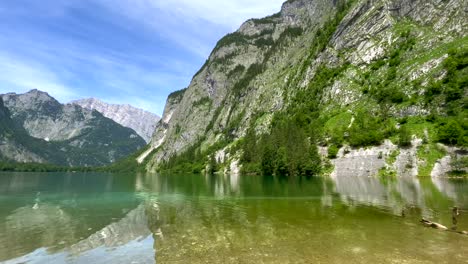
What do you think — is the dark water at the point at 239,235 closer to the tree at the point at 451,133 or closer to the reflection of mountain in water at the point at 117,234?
the reflection of mountain in water at the point at 117,234

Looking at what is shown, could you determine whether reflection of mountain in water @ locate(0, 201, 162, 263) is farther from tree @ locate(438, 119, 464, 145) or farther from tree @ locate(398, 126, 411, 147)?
tree @ locate(438, 119, 464, 145)

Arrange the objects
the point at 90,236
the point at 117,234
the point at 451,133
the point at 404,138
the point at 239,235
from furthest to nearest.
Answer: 1. the point at 404,138
2. the point at 451,133
3. the point at 117,234
4. the point at 90,236
5. the point at 239,235

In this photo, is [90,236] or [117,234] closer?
[90,236]

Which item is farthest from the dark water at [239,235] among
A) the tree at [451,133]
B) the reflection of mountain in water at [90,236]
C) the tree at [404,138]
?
the tree at [404,138]

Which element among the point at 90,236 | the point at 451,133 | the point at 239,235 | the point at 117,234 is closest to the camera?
the point at 239,235

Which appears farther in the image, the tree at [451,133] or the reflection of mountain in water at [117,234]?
the tree at [451,133]

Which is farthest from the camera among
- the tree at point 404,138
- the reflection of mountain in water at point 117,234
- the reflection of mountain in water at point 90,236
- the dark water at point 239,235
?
the tree at point 404,138

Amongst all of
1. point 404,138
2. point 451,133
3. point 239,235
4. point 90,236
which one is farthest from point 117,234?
point 404,138

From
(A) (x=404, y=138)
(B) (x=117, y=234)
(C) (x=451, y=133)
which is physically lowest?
(B) (x=117, y=234)

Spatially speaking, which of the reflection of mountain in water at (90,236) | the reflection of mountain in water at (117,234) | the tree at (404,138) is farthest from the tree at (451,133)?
the reflection of mountain in water at (117,234)

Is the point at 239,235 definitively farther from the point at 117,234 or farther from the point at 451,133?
the point at 451,133

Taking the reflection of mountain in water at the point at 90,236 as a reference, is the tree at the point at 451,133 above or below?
above

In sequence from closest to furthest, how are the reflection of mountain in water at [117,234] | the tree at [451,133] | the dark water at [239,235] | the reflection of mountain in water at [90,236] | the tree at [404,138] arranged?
1. the dark water at [239,235]
2. the reflection of mountain in water at [90,236]
3. the reflection of mountain in water at [117,234]
4. the tree at [451,133]
5. the tree at [404,138]

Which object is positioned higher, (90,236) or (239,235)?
(239,235)
